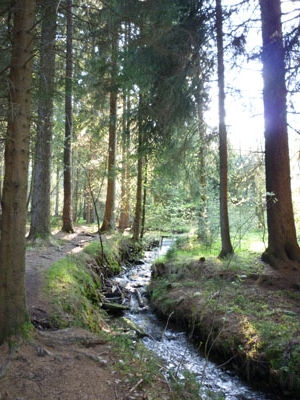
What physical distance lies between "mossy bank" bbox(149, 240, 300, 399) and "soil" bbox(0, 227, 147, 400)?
1.02 m

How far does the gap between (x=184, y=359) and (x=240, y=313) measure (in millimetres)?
1336

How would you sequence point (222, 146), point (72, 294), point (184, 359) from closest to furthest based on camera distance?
point (184, 359) < point (72, 294) < point (222, 146)

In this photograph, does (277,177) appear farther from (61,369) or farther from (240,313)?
(61,369)

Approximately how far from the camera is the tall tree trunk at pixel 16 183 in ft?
10.8

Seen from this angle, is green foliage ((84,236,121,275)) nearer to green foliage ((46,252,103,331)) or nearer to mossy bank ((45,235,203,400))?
mossy bank ((45,235,203,400))

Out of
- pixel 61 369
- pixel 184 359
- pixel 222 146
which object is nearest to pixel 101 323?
pixel 184 359

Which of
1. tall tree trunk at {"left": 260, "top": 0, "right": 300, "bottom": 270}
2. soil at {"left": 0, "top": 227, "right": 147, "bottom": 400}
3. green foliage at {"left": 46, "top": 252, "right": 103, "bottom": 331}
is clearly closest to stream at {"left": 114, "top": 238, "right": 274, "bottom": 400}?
soil at {"left": 0, "top": 227, "right": 147, "bottom": 400}

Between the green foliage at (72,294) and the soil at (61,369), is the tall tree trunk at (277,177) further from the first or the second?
the soil at (61,369)

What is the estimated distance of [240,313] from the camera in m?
5.42

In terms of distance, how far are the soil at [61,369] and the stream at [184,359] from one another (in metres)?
0.80

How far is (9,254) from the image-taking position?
3297 mm

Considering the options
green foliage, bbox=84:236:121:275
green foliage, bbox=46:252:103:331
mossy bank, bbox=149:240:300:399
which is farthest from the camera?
green foliage, bbox=84:236:121:275

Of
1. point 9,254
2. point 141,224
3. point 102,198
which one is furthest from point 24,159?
point 102,198

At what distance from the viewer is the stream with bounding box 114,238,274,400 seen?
3990 millimetres
